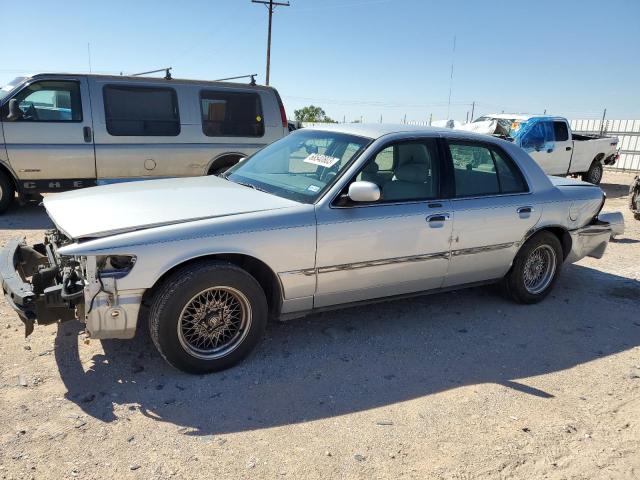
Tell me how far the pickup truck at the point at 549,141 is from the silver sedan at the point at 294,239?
339 inches

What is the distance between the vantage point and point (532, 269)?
523cm

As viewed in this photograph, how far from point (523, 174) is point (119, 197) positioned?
364 cm

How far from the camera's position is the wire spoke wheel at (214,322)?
348 cm

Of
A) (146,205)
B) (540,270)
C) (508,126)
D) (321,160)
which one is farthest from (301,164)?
(508,126)

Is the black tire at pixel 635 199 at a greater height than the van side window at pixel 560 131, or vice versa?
the van side window at pixel 560 131

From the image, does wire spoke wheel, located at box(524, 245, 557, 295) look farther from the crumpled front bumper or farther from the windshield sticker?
the crumpled front bumper

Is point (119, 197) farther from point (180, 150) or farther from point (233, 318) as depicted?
point (180, 150)

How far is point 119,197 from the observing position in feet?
12.8

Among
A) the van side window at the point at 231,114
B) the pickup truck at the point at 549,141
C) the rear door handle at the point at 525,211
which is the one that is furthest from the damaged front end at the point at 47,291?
the pickup truck at the point at 549,141

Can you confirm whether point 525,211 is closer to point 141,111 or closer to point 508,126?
point 141,111

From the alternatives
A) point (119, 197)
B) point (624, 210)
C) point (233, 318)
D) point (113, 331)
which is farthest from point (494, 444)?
point (624, 210)

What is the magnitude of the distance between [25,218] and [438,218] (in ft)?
22.3

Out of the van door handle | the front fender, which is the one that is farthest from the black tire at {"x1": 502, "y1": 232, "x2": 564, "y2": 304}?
the van door handle

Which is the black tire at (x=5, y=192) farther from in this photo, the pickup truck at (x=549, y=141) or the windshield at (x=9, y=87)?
the pickup truck at (x=549, y=141)
